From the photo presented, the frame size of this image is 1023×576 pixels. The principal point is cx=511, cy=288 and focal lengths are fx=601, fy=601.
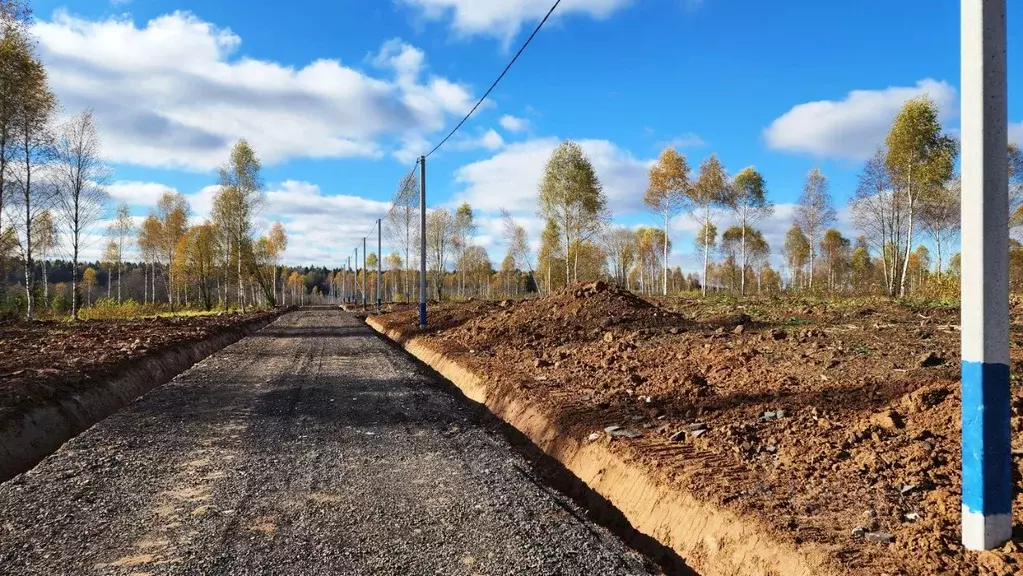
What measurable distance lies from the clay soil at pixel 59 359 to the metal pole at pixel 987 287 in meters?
9.29

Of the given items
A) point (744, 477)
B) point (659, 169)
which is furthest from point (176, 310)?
point (744, 477)

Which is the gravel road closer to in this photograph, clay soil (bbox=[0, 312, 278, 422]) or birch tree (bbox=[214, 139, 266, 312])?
clay soil (bbox=[0, 312, 278, 422])

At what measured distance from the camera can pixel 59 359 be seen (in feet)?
37.5

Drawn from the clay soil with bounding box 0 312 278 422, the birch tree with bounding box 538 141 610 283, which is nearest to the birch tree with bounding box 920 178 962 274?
the birch tree with bounding box 538 141 610 283

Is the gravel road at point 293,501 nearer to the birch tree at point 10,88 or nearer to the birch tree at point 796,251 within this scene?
the birch tree at point 10,88

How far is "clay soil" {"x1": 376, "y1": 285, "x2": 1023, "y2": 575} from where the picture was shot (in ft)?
12.4

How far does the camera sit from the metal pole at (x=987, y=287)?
10.5 ft

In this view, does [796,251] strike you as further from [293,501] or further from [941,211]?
[293,501]

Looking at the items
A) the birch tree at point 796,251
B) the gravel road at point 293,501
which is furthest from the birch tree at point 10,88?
the birch tree at point 796,251

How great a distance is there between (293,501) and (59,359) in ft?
30.7

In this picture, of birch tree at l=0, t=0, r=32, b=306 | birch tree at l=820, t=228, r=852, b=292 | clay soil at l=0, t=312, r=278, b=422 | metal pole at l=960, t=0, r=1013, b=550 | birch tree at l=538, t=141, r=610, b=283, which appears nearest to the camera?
metal pole at l=960, t=0, r=1013, b=550

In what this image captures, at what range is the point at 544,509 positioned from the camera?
4.89 meters

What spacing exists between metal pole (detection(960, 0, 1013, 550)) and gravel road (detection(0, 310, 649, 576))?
1.94 metres

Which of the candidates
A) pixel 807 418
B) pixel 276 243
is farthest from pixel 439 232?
pixel 807 418
